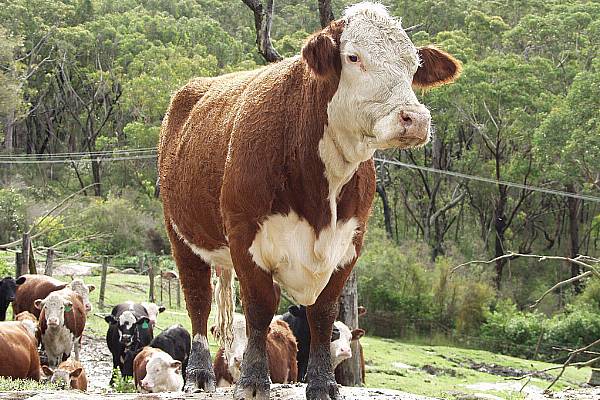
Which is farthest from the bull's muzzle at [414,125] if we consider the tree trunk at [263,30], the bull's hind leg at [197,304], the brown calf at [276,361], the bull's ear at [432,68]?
the tree trunk at [263,30]

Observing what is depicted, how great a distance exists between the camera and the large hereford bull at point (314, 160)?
4711 mm

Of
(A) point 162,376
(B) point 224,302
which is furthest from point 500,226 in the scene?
(B) point 224,302

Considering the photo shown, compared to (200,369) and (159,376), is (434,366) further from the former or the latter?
(200,369)

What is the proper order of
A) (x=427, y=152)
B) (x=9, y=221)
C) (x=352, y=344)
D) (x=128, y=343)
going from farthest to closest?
(x=427, y=152)
(x=9, y=221)
(x=128, y=343)
(x=352, y=344)

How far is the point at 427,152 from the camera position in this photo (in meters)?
40.7

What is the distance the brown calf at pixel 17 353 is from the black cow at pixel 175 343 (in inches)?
98.0

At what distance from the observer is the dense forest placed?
29.9 meters

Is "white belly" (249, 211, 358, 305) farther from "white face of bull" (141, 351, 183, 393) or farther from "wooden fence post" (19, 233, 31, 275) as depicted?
"wooden fence post" (19, 233, 31, 275)

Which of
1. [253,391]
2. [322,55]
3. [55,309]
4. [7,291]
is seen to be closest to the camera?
[322,55]

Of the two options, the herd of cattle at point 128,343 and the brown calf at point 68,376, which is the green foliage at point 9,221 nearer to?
the herd of cattle at point 128,343

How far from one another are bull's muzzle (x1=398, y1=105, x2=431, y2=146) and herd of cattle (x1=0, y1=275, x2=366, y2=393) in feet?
12.0

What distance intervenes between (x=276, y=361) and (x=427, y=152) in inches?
1247

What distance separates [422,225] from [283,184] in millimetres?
36407

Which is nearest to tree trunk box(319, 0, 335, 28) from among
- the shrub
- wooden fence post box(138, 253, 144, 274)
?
the shrub
